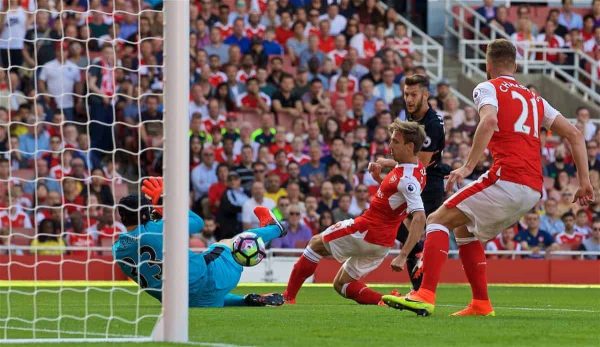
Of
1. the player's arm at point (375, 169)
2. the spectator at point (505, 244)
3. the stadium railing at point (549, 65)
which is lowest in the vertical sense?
the spectator at point (505, 244)

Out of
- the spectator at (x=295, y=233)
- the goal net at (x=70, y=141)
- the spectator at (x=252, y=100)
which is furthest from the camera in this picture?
the spectator at (x=252, y=100)

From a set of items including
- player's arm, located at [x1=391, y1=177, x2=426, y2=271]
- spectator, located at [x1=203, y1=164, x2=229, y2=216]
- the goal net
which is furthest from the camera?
spectator, located at [x1=203, y1=164, x2=229, y2=216]

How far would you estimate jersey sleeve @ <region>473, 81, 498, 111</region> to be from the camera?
31.2ft

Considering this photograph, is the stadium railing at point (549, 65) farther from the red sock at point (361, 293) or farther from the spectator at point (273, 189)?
the red sock at point (361, 293)

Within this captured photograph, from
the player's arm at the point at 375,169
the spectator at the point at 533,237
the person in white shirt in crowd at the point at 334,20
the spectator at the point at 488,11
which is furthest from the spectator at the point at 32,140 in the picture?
the spectator at the point at 488,11

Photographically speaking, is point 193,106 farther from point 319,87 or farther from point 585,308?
point 585,308

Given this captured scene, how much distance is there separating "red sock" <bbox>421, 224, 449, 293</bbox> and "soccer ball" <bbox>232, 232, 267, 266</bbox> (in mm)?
1917

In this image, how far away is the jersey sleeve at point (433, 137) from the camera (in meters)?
12.0

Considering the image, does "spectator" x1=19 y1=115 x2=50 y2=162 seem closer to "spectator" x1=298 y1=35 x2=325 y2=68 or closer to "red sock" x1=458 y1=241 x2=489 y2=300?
"spectator" x1=298 y1=35 x2=325 y2=68

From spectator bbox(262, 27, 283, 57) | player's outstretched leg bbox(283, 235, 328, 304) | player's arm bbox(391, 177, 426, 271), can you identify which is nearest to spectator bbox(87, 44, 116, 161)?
spectator bbox(262, 27, 283, 57)

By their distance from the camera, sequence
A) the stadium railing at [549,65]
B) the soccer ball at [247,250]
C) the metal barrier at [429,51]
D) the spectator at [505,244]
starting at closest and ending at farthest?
the soccer ball at [247,250] → the spectator at [505,244] → the metal barrier at [429,51] → the stadium railing at [549,65]

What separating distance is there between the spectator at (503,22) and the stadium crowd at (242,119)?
200 centimetres

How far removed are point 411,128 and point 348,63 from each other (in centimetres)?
1167

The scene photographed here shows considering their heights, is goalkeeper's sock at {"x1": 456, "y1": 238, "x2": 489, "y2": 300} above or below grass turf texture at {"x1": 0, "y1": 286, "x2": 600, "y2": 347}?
above
